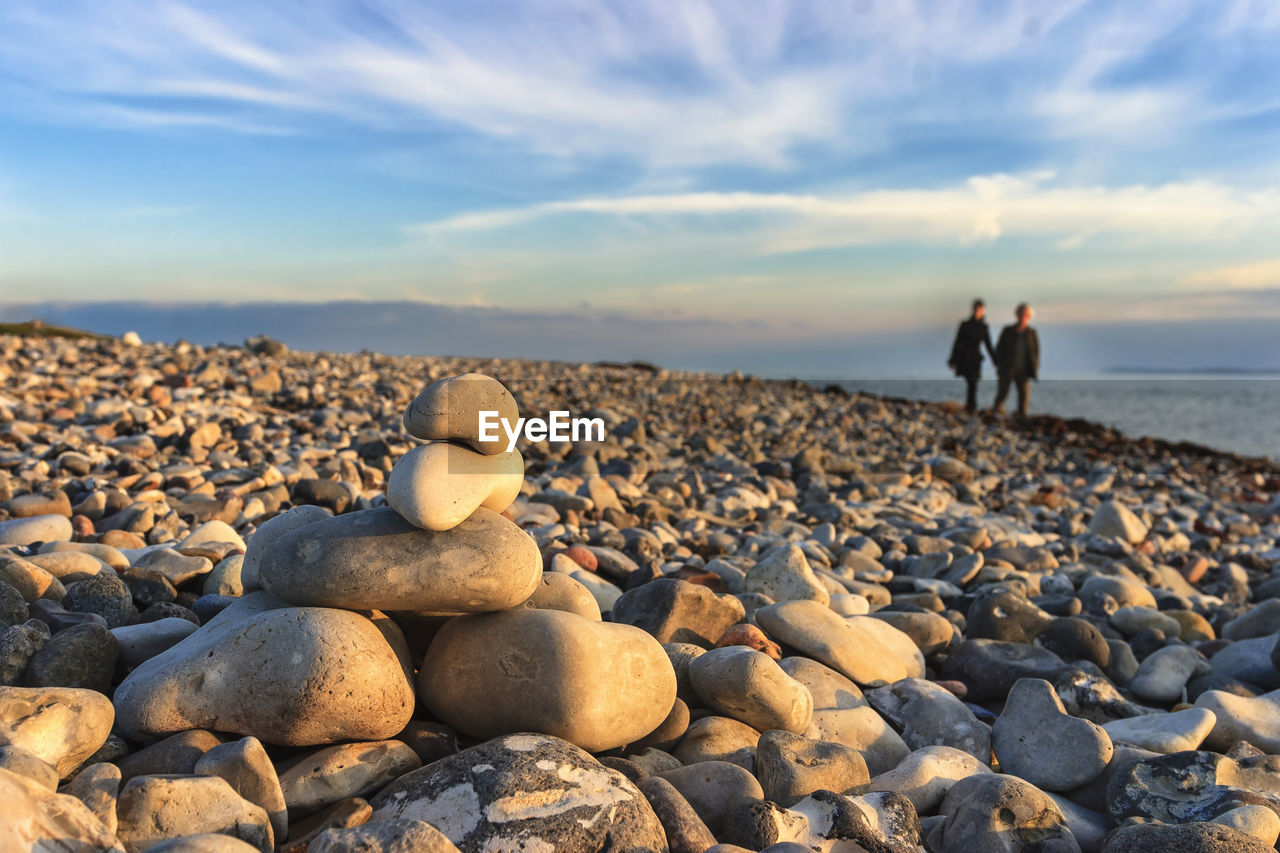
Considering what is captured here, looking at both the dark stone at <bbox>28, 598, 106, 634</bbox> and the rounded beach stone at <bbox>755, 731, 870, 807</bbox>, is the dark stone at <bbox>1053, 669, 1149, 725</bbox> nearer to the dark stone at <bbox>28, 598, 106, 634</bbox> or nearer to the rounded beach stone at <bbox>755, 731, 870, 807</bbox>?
the rounded beach stone at <bbox>755, 731, 870, 807</bbox>

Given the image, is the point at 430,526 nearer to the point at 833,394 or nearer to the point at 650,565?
the point at 650,565

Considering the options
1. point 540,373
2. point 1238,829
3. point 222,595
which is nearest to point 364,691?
point 222,595

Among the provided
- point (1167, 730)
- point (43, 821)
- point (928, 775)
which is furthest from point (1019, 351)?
point (43, 821)

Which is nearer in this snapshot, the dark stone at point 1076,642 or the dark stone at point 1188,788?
the dark stone at point 1188,788

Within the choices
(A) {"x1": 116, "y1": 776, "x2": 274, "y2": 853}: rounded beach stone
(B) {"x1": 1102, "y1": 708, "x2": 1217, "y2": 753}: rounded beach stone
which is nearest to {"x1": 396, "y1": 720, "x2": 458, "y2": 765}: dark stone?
(A) {"x1": 116, "y1": 776, "x2": 274, "y2": 853}: rounded beach stone

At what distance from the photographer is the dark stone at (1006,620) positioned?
181 inches

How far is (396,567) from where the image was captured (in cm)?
260

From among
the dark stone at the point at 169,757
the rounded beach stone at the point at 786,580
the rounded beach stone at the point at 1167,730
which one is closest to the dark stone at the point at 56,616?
the dark stone at the point at 169,757

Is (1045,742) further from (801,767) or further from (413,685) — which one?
(413,685)

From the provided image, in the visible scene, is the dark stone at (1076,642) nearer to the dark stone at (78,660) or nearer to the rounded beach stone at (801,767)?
the rounded beach stone at (801,767)

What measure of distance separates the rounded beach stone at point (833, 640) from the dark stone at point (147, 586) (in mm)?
2399

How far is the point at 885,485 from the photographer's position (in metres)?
9.96

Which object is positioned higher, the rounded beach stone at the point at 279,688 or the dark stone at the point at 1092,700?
the rounded beach stone at the point at 279,688

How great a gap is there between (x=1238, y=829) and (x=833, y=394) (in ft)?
65.7
